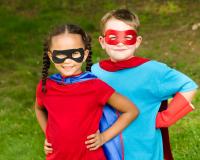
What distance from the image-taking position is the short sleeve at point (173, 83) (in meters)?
3.50

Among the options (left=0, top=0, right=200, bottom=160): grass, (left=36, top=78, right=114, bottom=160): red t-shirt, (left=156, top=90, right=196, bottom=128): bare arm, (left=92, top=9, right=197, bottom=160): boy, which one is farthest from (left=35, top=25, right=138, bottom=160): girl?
(left=0, top=0, right=200, bottom=160): grass

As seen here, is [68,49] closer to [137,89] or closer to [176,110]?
[137,89]

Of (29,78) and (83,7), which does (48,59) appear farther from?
(83,7)

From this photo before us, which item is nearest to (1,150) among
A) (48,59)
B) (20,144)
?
(20,144)

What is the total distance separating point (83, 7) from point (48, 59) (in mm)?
13367

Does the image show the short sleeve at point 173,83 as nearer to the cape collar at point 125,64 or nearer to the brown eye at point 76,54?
the cape collar at point 125,64

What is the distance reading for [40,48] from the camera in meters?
13.5

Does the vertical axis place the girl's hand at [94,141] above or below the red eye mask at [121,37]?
below

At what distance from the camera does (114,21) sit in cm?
361

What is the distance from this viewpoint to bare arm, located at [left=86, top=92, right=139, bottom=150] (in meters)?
3.36

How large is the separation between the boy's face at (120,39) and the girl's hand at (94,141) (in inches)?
21.7

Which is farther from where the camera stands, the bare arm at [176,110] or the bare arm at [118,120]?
the bare arm at [176,110]

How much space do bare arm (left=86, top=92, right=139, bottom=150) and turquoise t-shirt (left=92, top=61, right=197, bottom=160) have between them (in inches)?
4.2

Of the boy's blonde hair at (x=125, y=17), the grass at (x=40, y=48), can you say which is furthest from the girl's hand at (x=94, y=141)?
the grass at (x=40, y=48)
